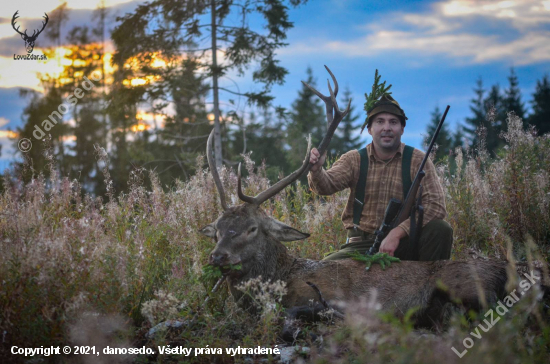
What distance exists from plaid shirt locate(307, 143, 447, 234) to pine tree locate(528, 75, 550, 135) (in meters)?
45.9

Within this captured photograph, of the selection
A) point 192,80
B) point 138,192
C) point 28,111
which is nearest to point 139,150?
point 192,80

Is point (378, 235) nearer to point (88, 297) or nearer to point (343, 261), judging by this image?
point (343, 261)

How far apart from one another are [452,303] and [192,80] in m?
18.4

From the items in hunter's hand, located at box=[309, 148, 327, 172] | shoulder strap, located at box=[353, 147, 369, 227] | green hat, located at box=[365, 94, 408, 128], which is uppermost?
green hat, located at box=[365, 94, 408, 128]

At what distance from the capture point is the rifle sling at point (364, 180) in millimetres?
5531

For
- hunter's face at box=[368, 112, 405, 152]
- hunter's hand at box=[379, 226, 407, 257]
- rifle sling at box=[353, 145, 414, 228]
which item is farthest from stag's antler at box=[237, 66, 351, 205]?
hunter's hand at box=[379, 226, 407, 257]

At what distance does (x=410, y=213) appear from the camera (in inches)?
207

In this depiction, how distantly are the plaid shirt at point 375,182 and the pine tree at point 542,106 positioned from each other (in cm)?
4590

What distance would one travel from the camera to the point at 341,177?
5.79m

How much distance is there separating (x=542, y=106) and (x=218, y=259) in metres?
50.6

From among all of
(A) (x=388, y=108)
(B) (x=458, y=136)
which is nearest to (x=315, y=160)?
(A) (x=388, y=108)

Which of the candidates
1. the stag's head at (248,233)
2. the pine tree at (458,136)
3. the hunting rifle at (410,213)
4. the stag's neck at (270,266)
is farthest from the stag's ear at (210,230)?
the pine tree at (458,136)

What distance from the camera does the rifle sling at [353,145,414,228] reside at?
5.53 metres

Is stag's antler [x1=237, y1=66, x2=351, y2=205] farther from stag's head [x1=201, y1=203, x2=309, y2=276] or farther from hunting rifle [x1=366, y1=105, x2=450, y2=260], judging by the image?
hunting rifle [x1=366, y1=105, x2=450, y2=260]
